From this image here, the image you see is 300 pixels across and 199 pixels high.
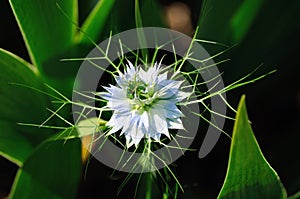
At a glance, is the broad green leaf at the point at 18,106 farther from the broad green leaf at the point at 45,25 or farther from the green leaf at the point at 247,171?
the green leaf at the point at 247,171

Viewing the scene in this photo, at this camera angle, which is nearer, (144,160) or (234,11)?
(144,160)

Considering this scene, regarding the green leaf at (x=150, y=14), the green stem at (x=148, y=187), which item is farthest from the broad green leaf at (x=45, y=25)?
the green stem at (x=148, y=187)

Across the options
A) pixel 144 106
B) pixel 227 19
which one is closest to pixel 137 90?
pixel 144 106

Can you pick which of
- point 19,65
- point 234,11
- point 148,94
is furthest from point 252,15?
point 19,65

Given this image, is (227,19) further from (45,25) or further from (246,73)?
(45,25)

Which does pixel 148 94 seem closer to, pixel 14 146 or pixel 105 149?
pixel 105 149

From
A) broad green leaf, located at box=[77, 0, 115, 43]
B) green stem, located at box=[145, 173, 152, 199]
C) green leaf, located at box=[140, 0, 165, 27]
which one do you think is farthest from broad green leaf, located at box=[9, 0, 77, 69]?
green stem, located at box=[145, 173, 152, 199]
